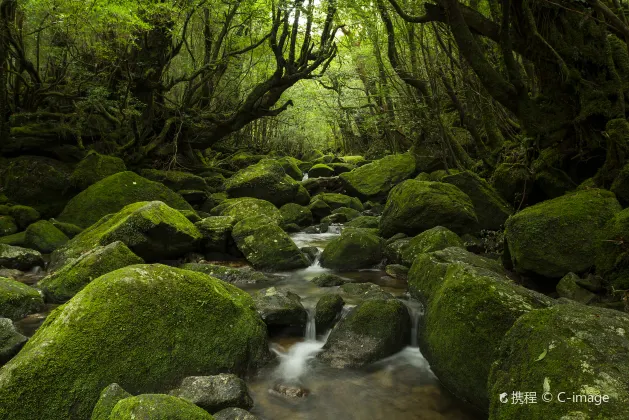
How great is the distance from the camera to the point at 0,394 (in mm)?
3215

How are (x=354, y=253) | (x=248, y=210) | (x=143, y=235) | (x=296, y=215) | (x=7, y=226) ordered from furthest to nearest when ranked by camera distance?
1. (x=296, y=215)
2. (x=248, y=210)
3. (x=7, y=226)
4. (x=354, y=253)
5. (x=143, y=235)

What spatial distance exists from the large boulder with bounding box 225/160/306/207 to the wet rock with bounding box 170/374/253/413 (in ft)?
34.8

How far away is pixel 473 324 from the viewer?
12.5 ft

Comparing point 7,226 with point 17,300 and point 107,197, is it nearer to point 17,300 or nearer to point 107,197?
point 107,197

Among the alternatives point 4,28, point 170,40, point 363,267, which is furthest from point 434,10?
point 4,28

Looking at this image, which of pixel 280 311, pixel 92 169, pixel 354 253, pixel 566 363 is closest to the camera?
pixel 566 363

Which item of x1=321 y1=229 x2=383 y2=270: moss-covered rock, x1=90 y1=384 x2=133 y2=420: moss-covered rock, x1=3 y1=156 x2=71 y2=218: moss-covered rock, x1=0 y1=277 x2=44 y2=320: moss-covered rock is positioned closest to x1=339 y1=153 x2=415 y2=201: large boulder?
x1=321 y1=229 x2=383 y2=270: moss-covered rock

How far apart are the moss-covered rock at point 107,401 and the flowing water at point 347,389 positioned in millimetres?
1354

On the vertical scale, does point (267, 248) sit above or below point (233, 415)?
below

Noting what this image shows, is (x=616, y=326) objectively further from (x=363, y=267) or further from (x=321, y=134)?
(x=321, y=134)

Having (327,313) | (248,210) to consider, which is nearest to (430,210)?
(327,313)

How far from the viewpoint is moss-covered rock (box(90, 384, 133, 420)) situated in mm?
3076

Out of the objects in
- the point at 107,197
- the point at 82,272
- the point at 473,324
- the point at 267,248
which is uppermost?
the point at 107,197

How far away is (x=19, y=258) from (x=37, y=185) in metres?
4.34
